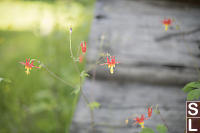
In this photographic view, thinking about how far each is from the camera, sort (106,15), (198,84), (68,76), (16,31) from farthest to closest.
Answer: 1. (16,31)
2. (68,76)
3. (106,15)
4. (198,84)

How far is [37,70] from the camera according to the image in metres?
0.93

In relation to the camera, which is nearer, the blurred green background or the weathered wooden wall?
the weathered wooden wall

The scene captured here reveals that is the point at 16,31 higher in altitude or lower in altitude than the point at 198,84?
higher

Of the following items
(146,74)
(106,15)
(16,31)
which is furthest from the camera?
(16,31)

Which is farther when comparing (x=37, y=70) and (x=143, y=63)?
(x=143, y=63)

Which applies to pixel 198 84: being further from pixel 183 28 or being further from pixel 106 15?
pixel 106 15

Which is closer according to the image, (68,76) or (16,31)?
(68,76)

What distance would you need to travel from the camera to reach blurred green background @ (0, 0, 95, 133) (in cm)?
153

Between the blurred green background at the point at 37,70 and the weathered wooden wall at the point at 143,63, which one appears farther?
the blurred green background at the point at 37,70

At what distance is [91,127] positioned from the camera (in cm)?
116

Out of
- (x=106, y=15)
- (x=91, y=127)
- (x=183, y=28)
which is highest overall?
(x=106, y=15)

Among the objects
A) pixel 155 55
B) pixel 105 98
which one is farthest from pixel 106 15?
pixel 105 98

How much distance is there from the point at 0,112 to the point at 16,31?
1.53 meters

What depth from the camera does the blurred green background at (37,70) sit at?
5.01 ft
